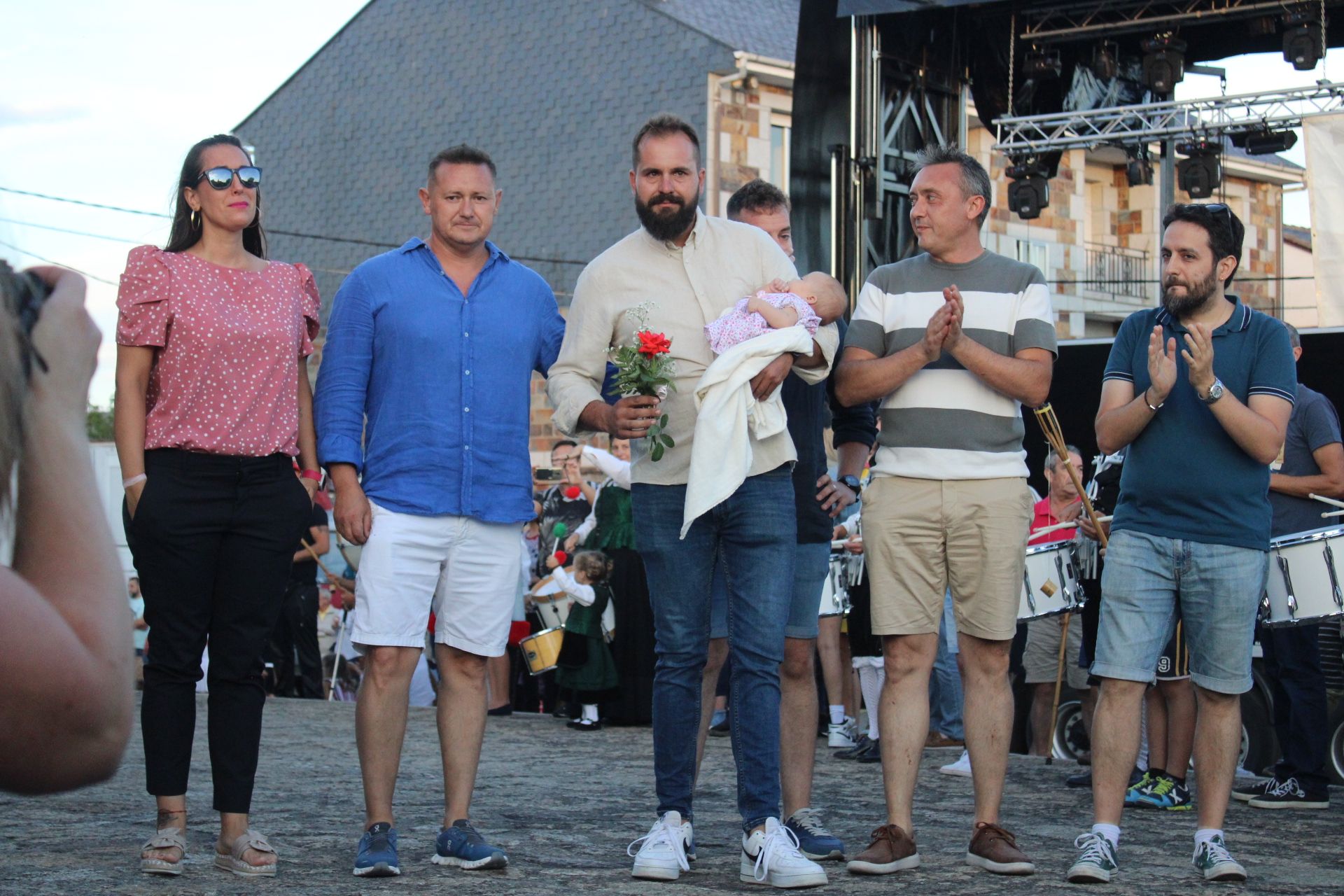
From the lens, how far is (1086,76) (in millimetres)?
15555

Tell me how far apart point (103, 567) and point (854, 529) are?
27.5 ft

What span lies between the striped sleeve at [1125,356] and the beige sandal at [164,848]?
319 cm

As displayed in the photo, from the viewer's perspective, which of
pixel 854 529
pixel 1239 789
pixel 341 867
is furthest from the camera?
pixel 854 529

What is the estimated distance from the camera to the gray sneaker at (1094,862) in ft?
14.6


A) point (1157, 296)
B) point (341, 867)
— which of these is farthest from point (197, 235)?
point (1157, 296)

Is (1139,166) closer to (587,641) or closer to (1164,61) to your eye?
(1164,61)

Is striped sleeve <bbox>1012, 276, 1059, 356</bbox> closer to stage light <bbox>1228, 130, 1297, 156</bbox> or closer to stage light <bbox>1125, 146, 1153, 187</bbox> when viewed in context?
stage light <bbox>1228, 130, 1297, 156</bbox>

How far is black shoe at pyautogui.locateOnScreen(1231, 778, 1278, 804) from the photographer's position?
659cm

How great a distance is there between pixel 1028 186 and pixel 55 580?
1593 cm

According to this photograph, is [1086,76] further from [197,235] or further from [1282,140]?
[197,235]

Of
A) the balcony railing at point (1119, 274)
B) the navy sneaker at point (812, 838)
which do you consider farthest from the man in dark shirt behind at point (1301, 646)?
the balcony railing at point (1119, 274)

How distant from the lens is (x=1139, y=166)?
16828mm

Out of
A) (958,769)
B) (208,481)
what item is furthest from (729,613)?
(958,769)

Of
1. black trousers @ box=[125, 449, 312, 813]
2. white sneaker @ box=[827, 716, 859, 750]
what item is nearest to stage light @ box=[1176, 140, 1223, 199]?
white sneaker @ box=[827, 716, 859, 750]
